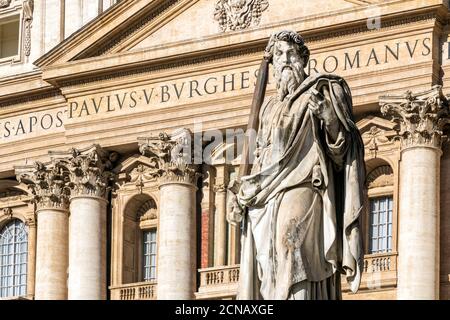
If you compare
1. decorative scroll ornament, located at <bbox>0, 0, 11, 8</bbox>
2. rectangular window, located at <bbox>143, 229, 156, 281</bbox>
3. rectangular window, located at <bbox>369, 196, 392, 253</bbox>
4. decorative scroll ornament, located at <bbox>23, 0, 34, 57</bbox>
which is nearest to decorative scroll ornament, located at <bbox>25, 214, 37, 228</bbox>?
rectangular window, located at <bbox>143, 229, 156, 281</bbox>

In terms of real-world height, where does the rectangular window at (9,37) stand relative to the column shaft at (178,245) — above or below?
above

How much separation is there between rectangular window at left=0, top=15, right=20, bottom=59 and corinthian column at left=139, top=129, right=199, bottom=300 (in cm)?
668

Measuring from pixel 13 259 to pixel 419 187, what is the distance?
12582mm

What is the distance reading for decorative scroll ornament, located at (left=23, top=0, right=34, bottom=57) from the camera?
54.6m

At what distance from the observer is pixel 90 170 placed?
51125 mm

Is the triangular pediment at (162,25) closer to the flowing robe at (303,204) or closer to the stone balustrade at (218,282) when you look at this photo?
the stone balustrade at (218,282)

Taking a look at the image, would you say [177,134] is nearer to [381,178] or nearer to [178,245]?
[178,245]

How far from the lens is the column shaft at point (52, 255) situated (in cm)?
5122

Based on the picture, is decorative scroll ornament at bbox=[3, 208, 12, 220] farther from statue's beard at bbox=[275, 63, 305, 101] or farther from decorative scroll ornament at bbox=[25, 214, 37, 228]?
statue's beard at bbox=[275, 63, 305, 101]

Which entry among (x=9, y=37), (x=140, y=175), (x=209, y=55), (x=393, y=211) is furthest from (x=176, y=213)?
(x=9, y=37)

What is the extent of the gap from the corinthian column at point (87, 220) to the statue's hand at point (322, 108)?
A: 34.5m

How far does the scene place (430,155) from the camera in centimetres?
4606

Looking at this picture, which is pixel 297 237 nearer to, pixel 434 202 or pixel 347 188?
pixel 347 188

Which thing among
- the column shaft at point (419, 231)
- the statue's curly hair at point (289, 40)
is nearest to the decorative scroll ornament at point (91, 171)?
the column shaft at point (419, 231)
